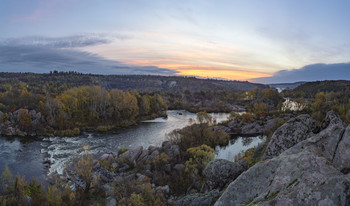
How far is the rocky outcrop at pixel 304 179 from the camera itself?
360 centimetres

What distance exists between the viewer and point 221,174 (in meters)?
10.9

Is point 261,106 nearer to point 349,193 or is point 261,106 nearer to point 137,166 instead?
point 137,166

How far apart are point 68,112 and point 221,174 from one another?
2099 inches

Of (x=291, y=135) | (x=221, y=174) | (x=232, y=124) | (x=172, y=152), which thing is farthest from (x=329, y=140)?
(x=232, y=124)

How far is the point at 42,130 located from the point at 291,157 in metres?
51.7

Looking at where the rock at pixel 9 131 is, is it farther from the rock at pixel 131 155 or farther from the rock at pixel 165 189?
the rock at pixel 165 189

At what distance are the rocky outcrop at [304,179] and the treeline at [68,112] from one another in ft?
155

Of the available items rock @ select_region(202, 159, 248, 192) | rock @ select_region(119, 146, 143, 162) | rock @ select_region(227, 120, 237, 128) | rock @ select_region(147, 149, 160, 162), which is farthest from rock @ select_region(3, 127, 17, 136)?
rock @ select_region(227, 120, 237, 128)

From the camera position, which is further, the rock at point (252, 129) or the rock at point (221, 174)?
the rock at point (252, 129)

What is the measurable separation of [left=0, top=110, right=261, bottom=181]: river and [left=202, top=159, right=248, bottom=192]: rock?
21.8m

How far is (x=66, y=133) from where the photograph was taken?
45.0 meters

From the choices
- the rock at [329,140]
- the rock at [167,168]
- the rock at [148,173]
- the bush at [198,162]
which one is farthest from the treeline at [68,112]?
the rock at [329,140]

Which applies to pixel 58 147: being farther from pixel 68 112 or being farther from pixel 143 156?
pixel 68 112

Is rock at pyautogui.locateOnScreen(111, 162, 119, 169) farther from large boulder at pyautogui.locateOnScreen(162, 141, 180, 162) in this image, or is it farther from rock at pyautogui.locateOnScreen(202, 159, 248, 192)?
rock at pyautogui.locateOnScreen(202, 159, 248, 192)
